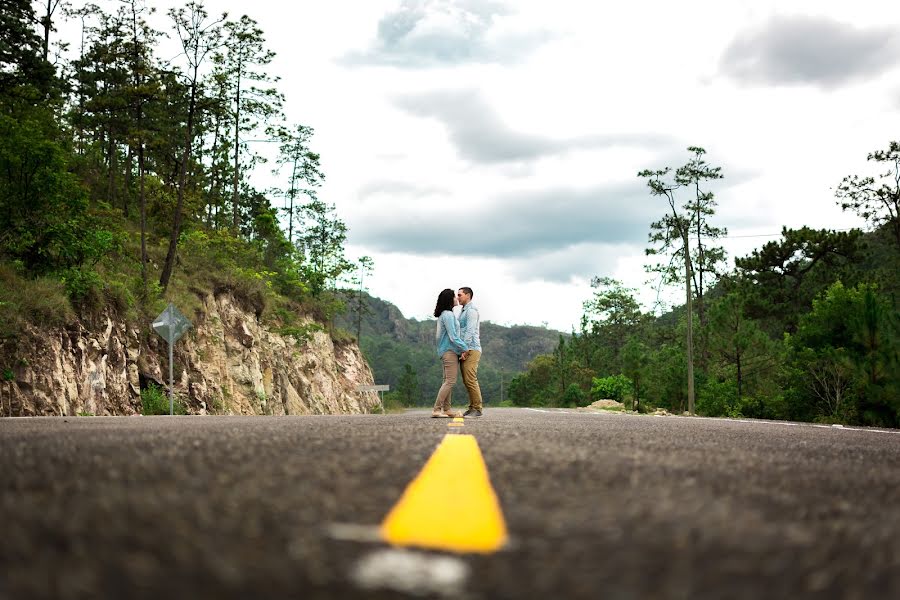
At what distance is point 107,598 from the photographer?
103cm

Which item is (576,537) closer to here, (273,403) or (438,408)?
(438,408)

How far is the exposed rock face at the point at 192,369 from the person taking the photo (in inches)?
682

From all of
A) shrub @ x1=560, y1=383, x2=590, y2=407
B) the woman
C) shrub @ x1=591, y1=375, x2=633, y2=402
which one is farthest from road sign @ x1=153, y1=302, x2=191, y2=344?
shrub @ x1=560, y1=383, x2=590, y2=407

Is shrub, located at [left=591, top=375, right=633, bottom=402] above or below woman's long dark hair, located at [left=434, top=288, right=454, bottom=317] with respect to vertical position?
below

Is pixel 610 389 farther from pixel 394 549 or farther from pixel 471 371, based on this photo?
pixel 394 549

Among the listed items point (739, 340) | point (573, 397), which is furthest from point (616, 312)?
point (739, 340)

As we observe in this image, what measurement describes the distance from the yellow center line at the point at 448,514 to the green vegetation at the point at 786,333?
14041 mm

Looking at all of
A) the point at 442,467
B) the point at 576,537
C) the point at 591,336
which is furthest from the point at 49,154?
the point at 591,336

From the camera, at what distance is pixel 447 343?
12055 millimetres

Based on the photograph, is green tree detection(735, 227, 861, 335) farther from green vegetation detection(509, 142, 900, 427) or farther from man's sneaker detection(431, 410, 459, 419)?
man's sneaker detection(431, 410, 459, 419)

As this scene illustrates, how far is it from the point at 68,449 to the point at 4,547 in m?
2.28

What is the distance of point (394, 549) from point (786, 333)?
2616cm

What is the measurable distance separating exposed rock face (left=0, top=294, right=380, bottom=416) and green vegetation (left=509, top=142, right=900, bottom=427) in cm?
1651

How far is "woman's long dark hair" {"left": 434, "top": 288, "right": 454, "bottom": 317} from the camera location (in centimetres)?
1184
